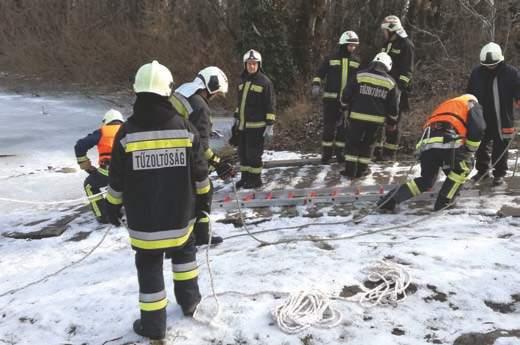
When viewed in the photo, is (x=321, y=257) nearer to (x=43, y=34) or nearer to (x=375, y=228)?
(x=375, y=228)

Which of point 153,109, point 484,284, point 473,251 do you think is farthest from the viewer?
point 473,251

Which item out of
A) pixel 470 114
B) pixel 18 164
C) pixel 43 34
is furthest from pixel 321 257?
pixel 43 34

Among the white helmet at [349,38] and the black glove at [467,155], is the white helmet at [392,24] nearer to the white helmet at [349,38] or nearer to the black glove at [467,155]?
the white helmet at [349,38]

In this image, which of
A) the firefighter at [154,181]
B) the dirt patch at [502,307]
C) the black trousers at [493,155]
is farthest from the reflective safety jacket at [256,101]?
the dirt patch at [502,307]

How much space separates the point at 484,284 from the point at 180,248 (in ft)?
7.81

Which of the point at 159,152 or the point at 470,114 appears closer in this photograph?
the point at 159,152

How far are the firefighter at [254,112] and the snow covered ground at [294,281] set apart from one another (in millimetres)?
994

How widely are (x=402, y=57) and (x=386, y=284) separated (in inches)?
182

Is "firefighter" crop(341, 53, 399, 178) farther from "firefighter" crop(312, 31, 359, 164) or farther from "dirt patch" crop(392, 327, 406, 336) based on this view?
"dirt patch" crop(392, 327, 406, 336)

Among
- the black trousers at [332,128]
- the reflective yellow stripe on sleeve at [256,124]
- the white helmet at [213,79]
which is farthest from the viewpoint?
the black trousers at [332,128]

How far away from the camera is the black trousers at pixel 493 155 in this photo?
672cm

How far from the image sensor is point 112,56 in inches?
795

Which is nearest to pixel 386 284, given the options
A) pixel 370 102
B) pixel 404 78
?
pixel 370 102

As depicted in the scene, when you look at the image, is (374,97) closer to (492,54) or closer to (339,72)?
(339,72)
